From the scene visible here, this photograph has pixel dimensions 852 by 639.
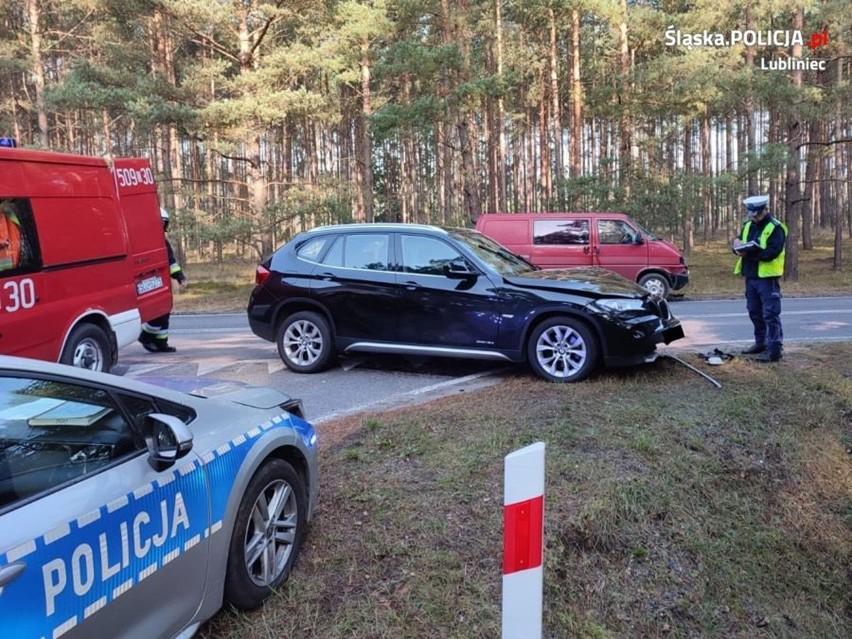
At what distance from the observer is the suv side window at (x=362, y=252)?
7980 mm

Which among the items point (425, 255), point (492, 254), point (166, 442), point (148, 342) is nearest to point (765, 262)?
point (492, 254)

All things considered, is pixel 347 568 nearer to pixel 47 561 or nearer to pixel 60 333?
pixel 47 561

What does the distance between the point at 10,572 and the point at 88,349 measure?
5.88 metres

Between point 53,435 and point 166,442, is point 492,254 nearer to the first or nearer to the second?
point 166,442

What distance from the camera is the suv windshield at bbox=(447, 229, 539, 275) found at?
25.2ft

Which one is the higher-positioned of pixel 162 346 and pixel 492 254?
pixel 492 254

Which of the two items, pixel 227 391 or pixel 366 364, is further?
pixel 366 364

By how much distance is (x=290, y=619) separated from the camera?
10.4 feet

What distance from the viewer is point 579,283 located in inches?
282

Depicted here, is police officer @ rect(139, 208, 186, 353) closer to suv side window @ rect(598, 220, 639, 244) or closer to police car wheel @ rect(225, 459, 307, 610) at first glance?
police car wheel @ rect(225, 459, 307, 610)

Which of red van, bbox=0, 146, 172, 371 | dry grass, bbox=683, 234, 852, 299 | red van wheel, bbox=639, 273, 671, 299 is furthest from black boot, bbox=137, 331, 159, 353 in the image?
dry grass, bbox=683, 234, 852, 299

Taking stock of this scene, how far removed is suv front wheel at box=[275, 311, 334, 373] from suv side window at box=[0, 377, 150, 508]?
549 cm

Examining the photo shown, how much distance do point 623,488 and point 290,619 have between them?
87.6 inches

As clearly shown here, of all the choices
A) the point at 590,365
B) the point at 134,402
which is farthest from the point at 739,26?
the point at 134,402
